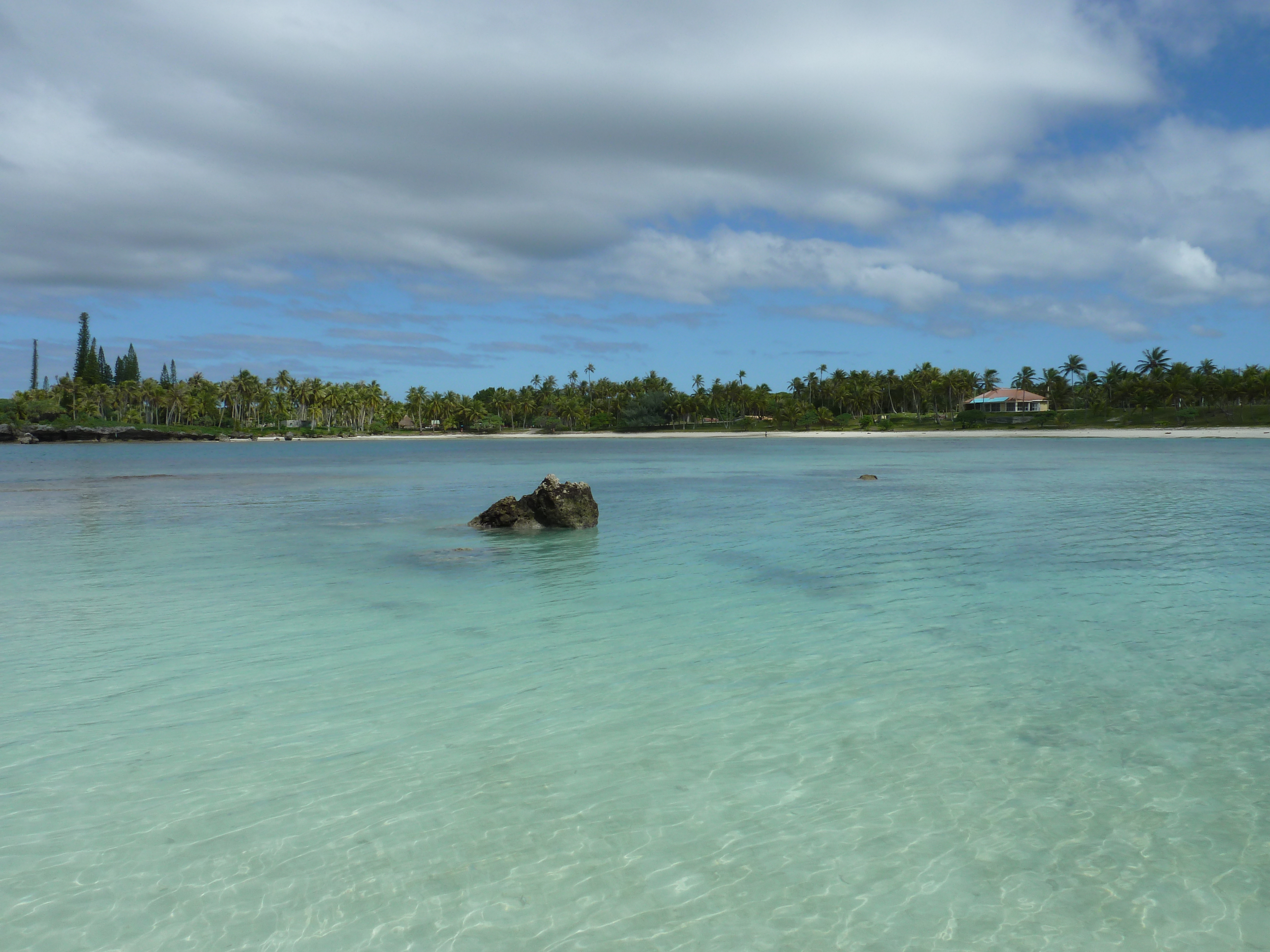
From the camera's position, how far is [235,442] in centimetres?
15700

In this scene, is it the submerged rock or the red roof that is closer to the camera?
the submerged rock

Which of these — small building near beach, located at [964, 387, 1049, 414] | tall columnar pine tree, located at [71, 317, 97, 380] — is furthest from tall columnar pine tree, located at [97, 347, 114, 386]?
small building near beach, located at [964, 387, 1049, 414]

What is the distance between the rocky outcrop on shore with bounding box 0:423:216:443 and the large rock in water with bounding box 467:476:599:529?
162m

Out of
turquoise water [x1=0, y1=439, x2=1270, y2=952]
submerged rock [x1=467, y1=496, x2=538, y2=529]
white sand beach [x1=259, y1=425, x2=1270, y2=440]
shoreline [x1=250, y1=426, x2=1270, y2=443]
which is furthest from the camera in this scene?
shoreline [x1=250, y1=426, x2=1270, y2=443]

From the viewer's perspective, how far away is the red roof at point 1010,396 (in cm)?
17725

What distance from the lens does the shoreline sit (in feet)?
408

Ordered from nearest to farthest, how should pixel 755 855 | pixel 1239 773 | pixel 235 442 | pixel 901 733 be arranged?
pixel 755 855 < pixel 1239 773 < pixel 901 733 < pixel 235 442

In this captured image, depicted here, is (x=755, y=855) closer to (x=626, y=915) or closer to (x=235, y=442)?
(x=626, y=915)

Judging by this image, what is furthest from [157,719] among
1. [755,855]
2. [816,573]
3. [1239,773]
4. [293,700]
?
[816,573]

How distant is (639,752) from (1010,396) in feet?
621

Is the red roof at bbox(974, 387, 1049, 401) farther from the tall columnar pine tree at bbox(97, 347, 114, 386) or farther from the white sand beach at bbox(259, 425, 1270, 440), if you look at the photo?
the tall columnar pine tree at bbox(97, 347, 114, 386)

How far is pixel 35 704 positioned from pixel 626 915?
768 centimetres

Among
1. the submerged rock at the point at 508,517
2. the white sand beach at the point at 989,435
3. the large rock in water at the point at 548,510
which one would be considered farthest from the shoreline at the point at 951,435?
the submerged rock at the point at 508,517

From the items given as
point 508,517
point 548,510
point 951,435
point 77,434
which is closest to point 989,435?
point 951,435
